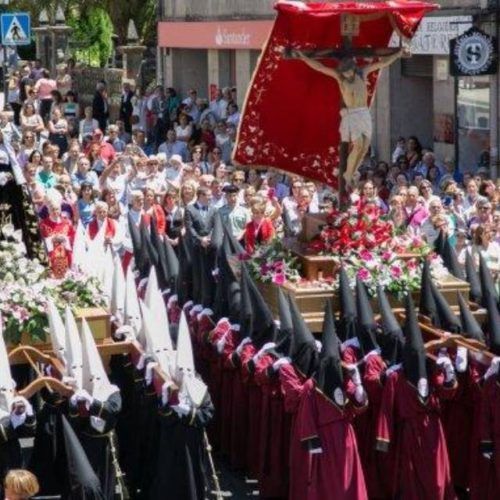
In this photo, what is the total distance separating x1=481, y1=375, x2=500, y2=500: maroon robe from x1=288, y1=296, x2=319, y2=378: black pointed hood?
1191 millimetres

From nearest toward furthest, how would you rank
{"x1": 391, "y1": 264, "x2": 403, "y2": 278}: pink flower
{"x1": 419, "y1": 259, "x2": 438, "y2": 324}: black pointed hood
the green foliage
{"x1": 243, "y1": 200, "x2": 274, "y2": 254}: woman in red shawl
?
{"x1": 419, "y1": 259, "x2": 438, "y2": 324}: black pointed hood
{"x1": 391, "y1": 264, "x2": 403, "y2": 278}: pink flower
{"x1": 243, "y1": 200, "x2": 274, "y2": 254}: woman in red shawl
the green foliage

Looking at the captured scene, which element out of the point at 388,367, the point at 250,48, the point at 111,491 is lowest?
the point at 111,491

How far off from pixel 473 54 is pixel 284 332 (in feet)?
40.1

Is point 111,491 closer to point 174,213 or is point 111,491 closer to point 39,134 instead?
point 174,213

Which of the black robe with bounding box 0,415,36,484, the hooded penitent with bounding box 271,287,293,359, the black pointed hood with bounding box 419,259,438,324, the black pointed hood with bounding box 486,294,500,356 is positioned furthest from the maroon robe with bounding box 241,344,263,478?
the black robe with bounding box 0,415,36,484

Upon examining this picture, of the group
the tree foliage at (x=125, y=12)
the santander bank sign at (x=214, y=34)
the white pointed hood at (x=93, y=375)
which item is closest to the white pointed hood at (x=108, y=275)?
the white pointed hood at (x=93, y=375)

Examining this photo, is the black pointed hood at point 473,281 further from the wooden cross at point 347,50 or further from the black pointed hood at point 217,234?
the black pointed hood at point 217,234

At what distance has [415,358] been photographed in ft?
36.4

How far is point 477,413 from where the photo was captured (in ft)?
38.0

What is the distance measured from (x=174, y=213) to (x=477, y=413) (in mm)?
6325

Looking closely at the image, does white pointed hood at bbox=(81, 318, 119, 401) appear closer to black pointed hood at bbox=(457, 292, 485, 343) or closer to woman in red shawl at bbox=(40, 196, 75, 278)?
woman in red shawl at bbox=(40, 196, 75, 278)

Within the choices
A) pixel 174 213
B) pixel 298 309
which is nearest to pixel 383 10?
pixel 298 309

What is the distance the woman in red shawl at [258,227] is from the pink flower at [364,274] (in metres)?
2.57

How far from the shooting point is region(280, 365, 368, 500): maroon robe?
10969 millimetres
